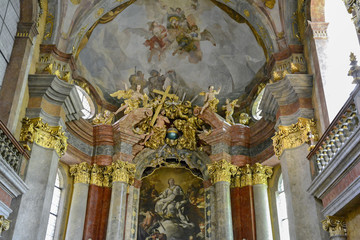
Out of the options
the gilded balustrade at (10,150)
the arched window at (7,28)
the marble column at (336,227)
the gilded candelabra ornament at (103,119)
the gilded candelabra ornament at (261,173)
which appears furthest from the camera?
the gilded candelabra ornament at (103,119)

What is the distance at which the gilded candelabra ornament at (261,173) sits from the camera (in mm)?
12695

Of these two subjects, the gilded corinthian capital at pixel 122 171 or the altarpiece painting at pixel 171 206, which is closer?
the gilded corinthian capital at pixel 122 171

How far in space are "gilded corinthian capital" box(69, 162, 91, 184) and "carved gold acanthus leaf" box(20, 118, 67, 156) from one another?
1.86 meters

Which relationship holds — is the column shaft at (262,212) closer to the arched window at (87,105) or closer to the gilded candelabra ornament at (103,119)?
the gilded candelabra ornament at (103,119)

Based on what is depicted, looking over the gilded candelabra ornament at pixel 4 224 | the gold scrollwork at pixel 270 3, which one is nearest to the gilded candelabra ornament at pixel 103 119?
the gilded candelabra ornament at pixel 4 224

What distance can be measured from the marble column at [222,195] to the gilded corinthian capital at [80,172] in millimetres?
3703

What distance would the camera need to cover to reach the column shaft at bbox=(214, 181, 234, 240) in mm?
11992

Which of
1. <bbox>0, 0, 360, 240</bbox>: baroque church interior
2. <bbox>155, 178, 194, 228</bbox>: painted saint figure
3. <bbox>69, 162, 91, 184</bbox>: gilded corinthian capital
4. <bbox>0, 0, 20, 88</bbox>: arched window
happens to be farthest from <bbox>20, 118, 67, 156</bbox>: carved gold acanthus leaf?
<bbox>155, 178, 194, 228</bbox>: painted saint figure

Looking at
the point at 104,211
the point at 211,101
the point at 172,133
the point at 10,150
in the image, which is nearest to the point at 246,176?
the point at 211,101

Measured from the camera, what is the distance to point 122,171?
42.0ft

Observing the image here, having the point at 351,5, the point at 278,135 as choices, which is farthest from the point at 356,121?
the point at 278,135

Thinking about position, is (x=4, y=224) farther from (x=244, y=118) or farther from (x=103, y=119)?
(x=244, y=118)

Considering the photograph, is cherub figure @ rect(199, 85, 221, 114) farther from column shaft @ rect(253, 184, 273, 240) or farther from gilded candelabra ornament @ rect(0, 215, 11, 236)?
gilded candelabra ornament @ rect(0, 215, 11, 236)

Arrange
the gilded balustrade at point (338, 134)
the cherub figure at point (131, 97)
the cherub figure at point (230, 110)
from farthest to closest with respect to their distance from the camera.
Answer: the cherub figure at point (131, 97) < the cherub figure at point (230, 110) < the gilded balustrade at point (338, 134)
